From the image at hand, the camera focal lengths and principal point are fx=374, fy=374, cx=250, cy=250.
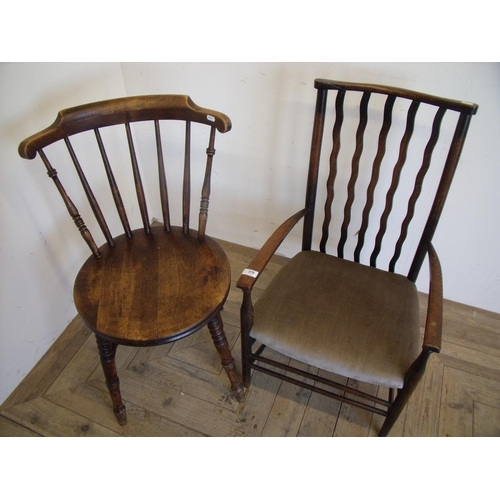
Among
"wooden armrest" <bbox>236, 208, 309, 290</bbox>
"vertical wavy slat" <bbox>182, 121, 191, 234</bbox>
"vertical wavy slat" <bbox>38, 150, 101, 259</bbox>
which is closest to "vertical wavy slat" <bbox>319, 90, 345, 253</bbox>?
"wooden armrest" <bbox>236, 208, 309, 290</bbox>

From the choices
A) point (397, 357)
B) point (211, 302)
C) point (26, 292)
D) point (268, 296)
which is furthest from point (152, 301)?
point (397, 357)

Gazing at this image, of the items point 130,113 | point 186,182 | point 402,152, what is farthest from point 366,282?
point 130,113

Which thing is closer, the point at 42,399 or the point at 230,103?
the point at 42,399

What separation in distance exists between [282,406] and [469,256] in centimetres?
94

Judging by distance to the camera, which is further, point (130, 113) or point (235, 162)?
point (235, 162)

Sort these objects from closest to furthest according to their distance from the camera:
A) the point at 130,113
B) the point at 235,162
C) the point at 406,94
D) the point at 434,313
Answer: the point at 434,313, the point at 406,94, the point at 130,113, the point at 235,162

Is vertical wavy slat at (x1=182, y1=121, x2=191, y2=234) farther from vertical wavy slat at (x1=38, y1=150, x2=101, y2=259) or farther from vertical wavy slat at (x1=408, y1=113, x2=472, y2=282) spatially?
vertical wavy slat at (x1=408, y1=113, x2=472, y2=282)

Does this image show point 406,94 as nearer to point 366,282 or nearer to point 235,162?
point 366,282

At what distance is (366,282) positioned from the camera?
1213 mm

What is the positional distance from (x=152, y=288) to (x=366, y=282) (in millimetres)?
675

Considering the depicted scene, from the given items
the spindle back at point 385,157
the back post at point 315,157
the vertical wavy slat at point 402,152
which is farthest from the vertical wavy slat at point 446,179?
the back post at point 315,157

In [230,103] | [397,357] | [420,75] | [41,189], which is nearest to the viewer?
[397,357]

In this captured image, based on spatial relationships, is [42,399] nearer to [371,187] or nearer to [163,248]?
[163,248]

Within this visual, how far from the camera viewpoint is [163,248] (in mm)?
1234
